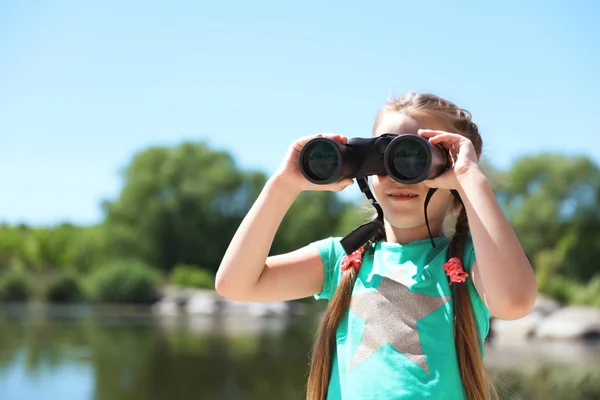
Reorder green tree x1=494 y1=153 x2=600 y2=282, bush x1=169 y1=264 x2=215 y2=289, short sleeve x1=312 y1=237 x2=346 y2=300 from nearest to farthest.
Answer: short sleeve x1=312 y1=237 x2=346 y2=300
bush x1=169 y1=264 x2=215 y2=289
green tree x1=494 y1=153 x2=600 y2=282

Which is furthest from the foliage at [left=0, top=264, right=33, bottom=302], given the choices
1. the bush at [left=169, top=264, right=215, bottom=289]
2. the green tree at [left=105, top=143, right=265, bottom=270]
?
the green tree at [left=105, top=143, right=265, bottom=270]

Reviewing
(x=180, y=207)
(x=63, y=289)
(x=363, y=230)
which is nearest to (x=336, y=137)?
(x=363, y=230)

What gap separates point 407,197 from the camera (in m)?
1.33

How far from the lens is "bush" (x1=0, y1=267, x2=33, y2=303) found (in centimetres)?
1722

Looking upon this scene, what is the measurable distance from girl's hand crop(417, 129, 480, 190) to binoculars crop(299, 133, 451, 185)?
1 centimetres

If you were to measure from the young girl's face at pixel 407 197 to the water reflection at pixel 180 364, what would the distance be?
2.70 meters

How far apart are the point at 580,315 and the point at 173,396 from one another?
7.79 meters

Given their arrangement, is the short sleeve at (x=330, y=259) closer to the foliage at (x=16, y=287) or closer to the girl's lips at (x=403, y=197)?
the girl's lips at (x=403, y=197)

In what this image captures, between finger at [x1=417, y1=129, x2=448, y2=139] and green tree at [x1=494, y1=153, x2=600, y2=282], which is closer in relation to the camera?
finger at [x1=417, y1=129, x2=448, y2=139]

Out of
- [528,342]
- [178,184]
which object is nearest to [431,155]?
[528,342]

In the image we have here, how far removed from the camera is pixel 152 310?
16.3 meters

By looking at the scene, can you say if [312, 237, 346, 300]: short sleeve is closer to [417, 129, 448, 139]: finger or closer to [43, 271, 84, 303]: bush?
[417, 129, 448, 139]: finger

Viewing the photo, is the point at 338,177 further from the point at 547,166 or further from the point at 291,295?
the point at 547,166

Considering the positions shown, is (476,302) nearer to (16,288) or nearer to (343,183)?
(343,183)
